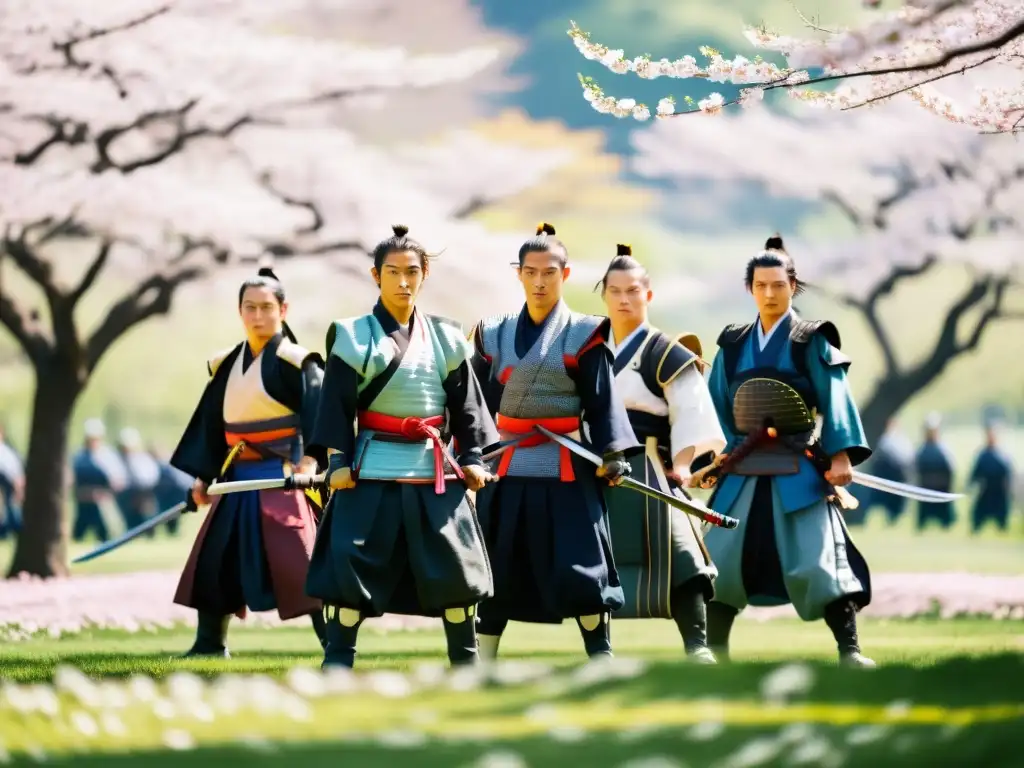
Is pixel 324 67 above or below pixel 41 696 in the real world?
above

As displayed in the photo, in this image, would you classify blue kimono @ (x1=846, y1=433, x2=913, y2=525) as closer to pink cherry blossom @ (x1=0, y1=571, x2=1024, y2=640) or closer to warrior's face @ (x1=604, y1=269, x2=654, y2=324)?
pink cherry blossom @ (x1=0, y1=571, x2=1024, y2=640)

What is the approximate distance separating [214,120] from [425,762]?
11464 millimetres

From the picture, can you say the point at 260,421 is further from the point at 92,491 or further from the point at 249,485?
the point at 92,491

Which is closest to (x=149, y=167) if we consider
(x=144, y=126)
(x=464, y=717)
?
(x=144, y=126)

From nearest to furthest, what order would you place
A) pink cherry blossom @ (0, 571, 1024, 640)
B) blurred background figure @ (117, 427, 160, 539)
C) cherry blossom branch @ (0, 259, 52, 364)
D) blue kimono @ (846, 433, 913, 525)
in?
pink cherry blossom @ (0, 571, 1024, 640)
cherry blossom branch @ (0, 259, 52, 364)
blue kimono @ (846, 433, 913, 525)
blurred background figure @ (117, 427, 160, 539)

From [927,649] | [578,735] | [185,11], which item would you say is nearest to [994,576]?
[927,649]

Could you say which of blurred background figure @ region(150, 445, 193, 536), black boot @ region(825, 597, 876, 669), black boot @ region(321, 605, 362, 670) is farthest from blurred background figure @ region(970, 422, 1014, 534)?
black boot @ region(321, 605, 362, 670)

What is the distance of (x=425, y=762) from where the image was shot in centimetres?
420

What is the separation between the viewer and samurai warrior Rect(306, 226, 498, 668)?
20.8 feet

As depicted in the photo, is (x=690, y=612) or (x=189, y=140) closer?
(x=690, y=612)

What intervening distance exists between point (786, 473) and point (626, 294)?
1.11 m

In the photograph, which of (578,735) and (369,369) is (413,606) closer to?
(369,369)

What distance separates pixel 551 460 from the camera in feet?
22.7

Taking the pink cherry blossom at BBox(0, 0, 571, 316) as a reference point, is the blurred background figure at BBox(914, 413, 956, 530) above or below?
below
